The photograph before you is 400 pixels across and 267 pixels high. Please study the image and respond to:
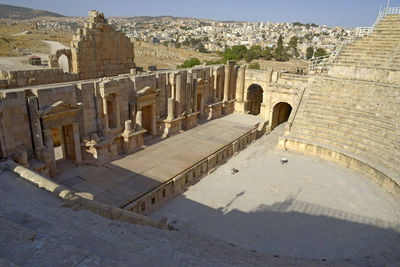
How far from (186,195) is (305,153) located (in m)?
8.28

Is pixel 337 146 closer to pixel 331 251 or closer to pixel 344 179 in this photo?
pixel 344 179

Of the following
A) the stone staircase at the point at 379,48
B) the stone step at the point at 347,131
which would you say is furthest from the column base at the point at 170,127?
the stone staircase at the point at 379,48

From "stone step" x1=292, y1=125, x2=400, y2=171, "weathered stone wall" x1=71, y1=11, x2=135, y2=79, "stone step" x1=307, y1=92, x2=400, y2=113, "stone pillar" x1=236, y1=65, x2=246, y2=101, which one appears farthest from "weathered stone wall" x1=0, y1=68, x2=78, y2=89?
"stone step" x1=307, y1=92, x2=400, y2=113

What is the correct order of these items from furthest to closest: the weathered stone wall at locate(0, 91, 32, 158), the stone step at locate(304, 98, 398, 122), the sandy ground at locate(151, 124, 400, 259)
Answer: the stone step at locate(304, 98, 398, 122) < the weathered stone wall at locate(0, 91, 32, 158) < the sandy ground at locate(151, 124, 400, 259)

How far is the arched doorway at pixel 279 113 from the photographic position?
23111 mm

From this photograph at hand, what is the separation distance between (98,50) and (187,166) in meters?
7.89

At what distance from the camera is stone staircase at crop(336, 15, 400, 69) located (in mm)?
20500

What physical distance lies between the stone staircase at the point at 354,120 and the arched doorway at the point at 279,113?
10.9 ft

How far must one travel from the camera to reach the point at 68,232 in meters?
5.65

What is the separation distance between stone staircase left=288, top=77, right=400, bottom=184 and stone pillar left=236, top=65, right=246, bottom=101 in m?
5.28

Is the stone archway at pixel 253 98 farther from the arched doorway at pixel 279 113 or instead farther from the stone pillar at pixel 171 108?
the stone pillar at pixel 171 108

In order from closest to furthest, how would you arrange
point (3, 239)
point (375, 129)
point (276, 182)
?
point (3, 239) → point (276, 182) → point (375, 129)

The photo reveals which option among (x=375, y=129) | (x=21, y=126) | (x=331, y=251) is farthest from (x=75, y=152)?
(x=375, y=129)

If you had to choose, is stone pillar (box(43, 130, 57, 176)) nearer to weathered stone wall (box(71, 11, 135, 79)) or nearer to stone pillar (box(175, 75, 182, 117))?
weathered stone wall (box(71, 11, 135, 79))
